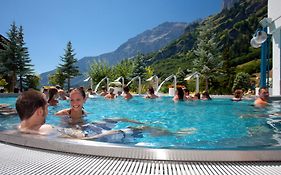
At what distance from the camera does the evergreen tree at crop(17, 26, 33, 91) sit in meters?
26.4

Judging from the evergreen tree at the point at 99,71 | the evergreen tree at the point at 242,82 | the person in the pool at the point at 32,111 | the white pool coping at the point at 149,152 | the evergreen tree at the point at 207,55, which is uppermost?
the evergreen tree at the point at 207,55

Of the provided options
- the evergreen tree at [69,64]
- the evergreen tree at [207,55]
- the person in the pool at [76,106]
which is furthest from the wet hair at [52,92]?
the evergreen tree at [69,64]

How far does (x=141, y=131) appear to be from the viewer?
168 inches

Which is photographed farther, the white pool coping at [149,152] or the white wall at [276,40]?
the white wall at [276,40]

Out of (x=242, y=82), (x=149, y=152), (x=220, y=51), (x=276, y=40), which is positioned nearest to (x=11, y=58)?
(x=242, y=82)

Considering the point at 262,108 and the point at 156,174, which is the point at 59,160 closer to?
the point at 156,174

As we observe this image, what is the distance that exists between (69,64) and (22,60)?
7.82 meters

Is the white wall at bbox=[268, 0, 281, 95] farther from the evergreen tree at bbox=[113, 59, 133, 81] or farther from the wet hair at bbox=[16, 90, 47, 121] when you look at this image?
the evergreen tree at bbox=[113, 59, 133, 81]

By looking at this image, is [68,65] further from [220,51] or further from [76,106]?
[76,106]

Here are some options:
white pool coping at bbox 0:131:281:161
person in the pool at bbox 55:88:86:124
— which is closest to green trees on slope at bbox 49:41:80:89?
person in the pool at bbox 55:88:86:124

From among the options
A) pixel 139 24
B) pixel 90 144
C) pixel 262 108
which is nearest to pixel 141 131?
pixel 90 144

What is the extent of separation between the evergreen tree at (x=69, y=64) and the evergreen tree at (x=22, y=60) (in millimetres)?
6886

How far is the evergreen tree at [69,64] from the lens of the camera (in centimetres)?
3375

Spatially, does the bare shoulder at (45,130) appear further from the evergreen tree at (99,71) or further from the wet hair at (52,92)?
the evergreen tree at (99,71)
